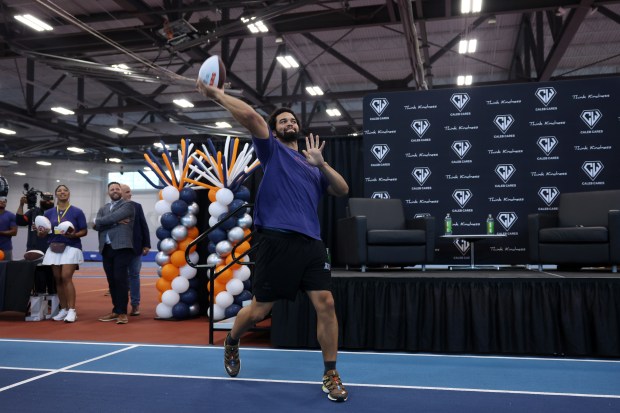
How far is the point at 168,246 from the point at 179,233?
0.66 feet

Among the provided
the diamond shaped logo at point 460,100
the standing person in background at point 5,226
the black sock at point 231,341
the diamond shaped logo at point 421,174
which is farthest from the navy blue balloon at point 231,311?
the diamond shaped logo at point 460,100

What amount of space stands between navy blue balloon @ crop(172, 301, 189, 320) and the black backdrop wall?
2756mm

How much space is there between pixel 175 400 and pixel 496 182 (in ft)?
16.5

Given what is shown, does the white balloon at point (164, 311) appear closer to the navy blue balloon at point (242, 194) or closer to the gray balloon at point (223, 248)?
the gray balloon at point (223, 248)

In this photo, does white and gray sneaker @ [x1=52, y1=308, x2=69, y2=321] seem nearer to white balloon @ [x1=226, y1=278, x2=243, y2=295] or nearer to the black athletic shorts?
white balloon @ [x1=226, y1=278, x2=243, y2=295]

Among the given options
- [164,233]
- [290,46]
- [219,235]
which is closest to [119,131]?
[290,46]

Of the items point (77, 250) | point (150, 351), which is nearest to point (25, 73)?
point (77, 250)

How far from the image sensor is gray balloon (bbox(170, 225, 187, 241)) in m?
6.12

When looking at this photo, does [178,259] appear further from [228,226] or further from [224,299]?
[224,299]

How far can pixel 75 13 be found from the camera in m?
9.23

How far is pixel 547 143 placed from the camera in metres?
6.34

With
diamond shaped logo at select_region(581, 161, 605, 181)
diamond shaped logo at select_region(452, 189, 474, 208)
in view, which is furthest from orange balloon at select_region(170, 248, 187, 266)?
diamond shaped logo at select_region(581, 161, 605, 181)

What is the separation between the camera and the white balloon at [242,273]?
5688 mm

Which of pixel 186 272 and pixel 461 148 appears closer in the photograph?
pixel 186 272
